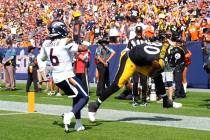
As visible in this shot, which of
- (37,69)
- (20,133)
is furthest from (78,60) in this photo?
(20,133)

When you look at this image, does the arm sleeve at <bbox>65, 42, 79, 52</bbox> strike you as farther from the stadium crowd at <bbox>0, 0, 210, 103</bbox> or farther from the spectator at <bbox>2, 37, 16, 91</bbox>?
the spectator at <bbox>2, 37, 16, 91</bbox>

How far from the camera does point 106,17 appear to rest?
108 ft

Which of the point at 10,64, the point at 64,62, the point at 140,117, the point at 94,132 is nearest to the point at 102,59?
the point at 10,64

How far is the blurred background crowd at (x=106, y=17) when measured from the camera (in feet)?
83.3

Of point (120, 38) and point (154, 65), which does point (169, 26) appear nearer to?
point (120, 38)

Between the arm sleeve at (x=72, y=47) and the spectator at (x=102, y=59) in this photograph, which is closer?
the arm sleeve at (x=72, y=47)

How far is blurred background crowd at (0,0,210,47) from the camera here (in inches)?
999

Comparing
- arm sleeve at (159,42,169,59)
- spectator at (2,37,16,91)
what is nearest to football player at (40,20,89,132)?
arm sleeve at (159,42,169,59)

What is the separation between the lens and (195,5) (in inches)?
1156

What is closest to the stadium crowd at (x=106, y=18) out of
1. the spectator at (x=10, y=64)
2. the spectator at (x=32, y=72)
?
the spectator at (x=32, y=72)

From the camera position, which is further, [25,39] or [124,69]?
[25,39]

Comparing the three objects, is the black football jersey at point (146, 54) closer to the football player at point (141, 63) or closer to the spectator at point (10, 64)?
the football player at point (141, 63)

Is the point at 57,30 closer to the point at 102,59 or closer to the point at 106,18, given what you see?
the point at 102,59

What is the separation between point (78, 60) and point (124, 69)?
25.4 ft
